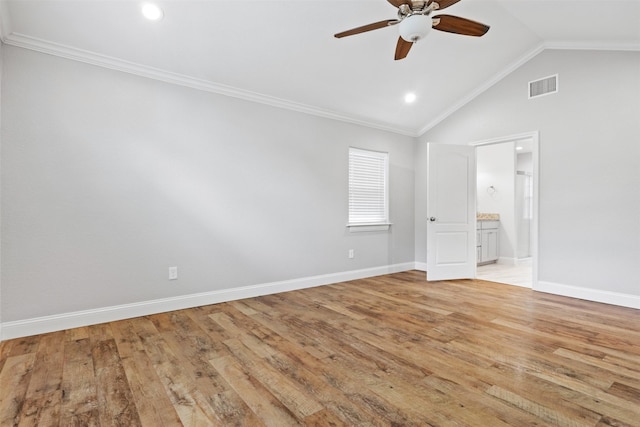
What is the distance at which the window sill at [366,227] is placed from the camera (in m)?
4.96

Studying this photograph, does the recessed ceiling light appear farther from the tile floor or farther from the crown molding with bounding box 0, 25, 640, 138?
the tile floor

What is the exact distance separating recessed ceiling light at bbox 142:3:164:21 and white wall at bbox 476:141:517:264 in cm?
618

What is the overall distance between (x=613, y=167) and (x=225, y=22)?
15.0 ft

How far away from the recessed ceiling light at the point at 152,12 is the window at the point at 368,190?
3.05 metres

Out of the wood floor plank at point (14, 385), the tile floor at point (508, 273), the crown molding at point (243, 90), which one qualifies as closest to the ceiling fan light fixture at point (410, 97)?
the crown molding at point (243, 90)

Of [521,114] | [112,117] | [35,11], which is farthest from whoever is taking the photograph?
[521,114]

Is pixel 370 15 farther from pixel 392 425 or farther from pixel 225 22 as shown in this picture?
pixel 392 425

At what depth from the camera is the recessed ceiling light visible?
267cm

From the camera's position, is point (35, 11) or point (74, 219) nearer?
point (35, 11)

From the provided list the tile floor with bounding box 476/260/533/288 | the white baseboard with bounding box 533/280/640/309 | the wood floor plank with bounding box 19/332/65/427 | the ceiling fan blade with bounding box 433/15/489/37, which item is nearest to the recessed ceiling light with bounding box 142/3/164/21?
the ceiling fan blade with bounding box 433/15/489/37

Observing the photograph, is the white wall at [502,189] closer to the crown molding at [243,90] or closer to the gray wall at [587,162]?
the crown molding at [243,90]

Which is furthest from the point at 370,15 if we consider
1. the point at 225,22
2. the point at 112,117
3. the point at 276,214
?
the point at 112,117

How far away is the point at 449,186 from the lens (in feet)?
16.4

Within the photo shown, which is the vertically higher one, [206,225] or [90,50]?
[90,50]
